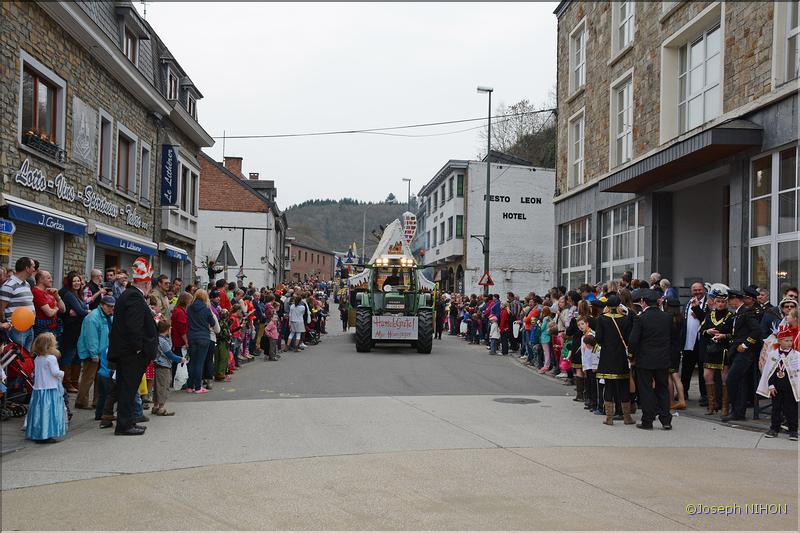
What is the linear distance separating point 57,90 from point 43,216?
10.3ft

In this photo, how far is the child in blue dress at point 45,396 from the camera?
25.3 ft

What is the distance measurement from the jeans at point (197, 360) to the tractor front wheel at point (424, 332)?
890 centimetres

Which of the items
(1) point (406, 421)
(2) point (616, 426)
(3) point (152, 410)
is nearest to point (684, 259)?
(2) point (616, 426)

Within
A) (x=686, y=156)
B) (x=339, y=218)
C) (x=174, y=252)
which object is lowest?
(x=174, y=252)

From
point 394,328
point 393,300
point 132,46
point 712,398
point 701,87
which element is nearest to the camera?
point 712,398

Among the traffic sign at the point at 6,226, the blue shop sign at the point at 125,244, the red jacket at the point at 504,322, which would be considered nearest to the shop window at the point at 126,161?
the blue shop sign at the point at 125,244

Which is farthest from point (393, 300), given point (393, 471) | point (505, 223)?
point (505, 223)

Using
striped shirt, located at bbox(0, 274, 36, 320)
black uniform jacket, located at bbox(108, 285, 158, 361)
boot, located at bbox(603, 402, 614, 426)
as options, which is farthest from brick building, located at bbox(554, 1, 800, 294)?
striped shirt, located at bbox(0, 274, 36, 320)

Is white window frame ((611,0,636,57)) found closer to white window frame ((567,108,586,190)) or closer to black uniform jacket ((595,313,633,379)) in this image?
white window frame ((567,108,586,190))

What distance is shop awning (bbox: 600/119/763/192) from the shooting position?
1402cm

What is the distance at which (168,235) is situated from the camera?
23.8m

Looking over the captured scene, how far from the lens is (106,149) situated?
715 inches

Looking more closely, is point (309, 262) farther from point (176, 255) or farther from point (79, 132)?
point (79, 132)

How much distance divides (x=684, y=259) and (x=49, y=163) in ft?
51.4
